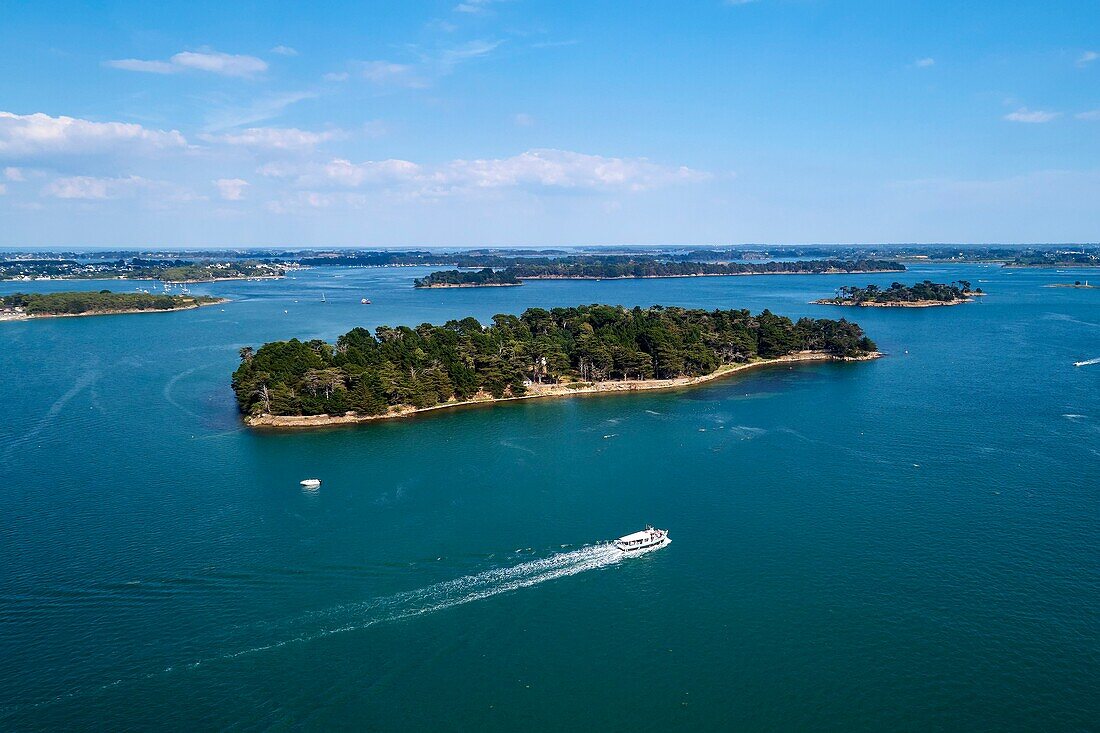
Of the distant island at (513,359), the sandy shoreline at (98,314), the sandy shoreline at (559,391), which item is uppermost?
the sandy shoreline at (98,314)

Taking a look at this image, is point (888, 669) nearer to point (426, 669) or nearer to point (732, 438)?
point (426, 669)

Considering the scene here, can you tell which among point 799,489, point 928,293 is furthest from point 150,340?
point 928,293

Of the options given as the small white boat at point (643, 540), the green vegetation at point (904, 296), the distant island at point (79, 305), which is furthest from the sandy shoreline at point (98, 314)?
the green vegetation at point (904, 296)

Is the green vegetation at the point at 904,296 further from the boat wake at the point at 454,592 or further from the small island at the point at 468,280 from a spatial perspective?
the boat wake at the point at 454,592

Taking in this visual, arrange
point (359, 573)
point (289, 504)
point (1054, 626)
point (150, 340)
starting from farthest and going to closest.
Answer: point (150, 340)
point (289, 504)
point (359, 573)
point (1054, 626)

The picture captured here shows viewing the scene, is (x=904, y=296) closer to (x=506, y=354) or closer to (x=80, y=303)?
(x=506, y=354)

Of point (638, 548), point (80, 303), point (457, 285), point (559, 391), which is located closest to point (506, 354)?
point (559, 391)

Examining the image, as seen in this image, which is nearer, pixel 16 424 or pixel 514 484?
pixel 514 484
